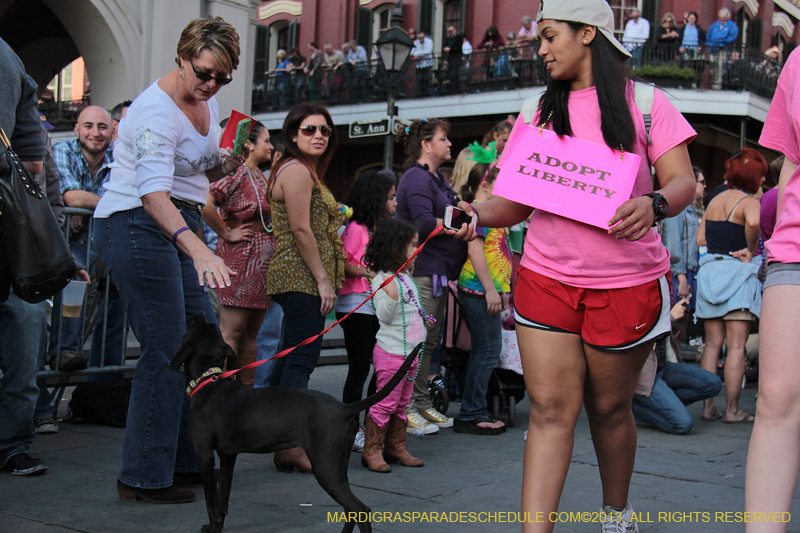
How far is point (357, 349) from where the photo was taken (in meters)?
4.78

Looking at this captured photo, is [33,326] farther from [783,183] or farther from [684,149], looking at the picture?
[783,183]

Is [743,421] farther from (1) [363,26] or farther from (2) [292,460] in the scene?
(1) [363,26]

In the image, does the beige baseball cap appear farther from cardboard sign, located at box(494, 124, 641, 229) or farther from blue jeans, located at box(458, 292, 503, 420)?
blue jeans, located at box(458, 292, 503, 420)

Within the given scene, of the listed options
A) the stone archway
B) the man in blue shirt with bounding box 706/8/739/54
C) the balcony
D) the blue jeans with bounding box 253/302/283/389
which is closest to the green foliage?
the balcony

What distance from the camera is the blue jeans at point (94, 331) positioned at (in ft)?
17.2

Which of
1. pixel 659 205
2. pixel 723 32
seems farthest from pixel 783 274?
pixel 723 32

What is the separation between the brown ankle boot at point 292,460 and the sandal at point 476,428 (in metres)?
1.57

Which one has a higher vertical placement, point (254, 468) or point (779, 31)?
point (779, 31)

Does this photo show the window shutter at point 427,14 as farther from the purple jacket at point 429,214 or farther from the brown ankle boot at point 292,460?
the brown ankle boot at point 292,460

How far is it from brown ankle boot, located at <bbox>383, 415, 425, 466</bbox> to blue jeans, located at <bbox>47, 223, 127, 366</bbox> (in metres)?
2.02

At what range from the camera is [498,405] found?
576cm

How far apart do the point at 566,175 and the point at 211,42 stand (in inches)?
66.8

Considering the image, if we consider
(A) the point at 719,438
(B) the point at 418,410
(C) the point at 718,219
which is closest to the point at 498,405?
(B) the point at 418,410

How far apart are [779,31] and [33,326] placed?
26.3 meters
